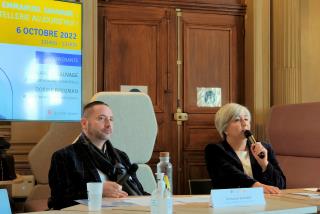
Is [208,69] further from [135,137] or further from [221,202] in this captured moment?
[221,202]

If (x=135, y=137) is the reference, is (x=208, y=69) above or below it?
above

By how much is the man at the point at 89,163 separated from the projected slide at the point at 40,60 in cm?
141

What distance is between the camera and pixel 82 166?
93.3 inches

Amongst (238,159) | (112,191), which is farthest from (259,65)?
(112,191)

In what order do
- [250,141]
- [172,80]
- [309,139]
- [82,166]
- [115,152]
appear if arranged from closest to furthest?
1. [82,166]
2. [115,152]
3. [250,141]
4. [309,139]
5. [172,80]

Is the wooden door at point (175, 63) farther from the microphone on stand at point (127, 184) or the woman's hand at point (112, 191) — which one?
the woman's hand at point (112, 191)

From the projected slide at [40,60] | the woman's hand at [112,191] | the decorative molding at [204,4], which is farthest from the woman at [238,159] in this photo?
the decorative molding at [204,4]

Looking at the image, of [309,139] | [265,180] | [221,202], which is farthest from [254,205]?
[309,139]

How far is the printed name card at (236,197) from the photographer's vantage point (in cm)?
178

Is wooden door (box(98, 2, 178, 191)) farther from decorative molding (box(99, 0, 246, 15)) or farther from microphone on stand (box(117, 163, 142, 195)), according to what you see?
microphone on stand (box(117, 163, 142, 195))

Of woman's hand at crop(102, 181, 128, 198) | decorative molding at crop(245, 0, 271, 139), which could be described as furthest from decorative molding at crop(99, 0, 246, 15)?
woman's hand at crop(102, 181, 128, 198)

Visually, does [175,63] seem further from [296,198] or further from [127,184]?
[296,198]

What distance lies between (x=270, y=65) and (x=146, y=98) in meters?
2.29

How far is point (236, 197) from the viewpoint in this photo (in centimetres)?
182
